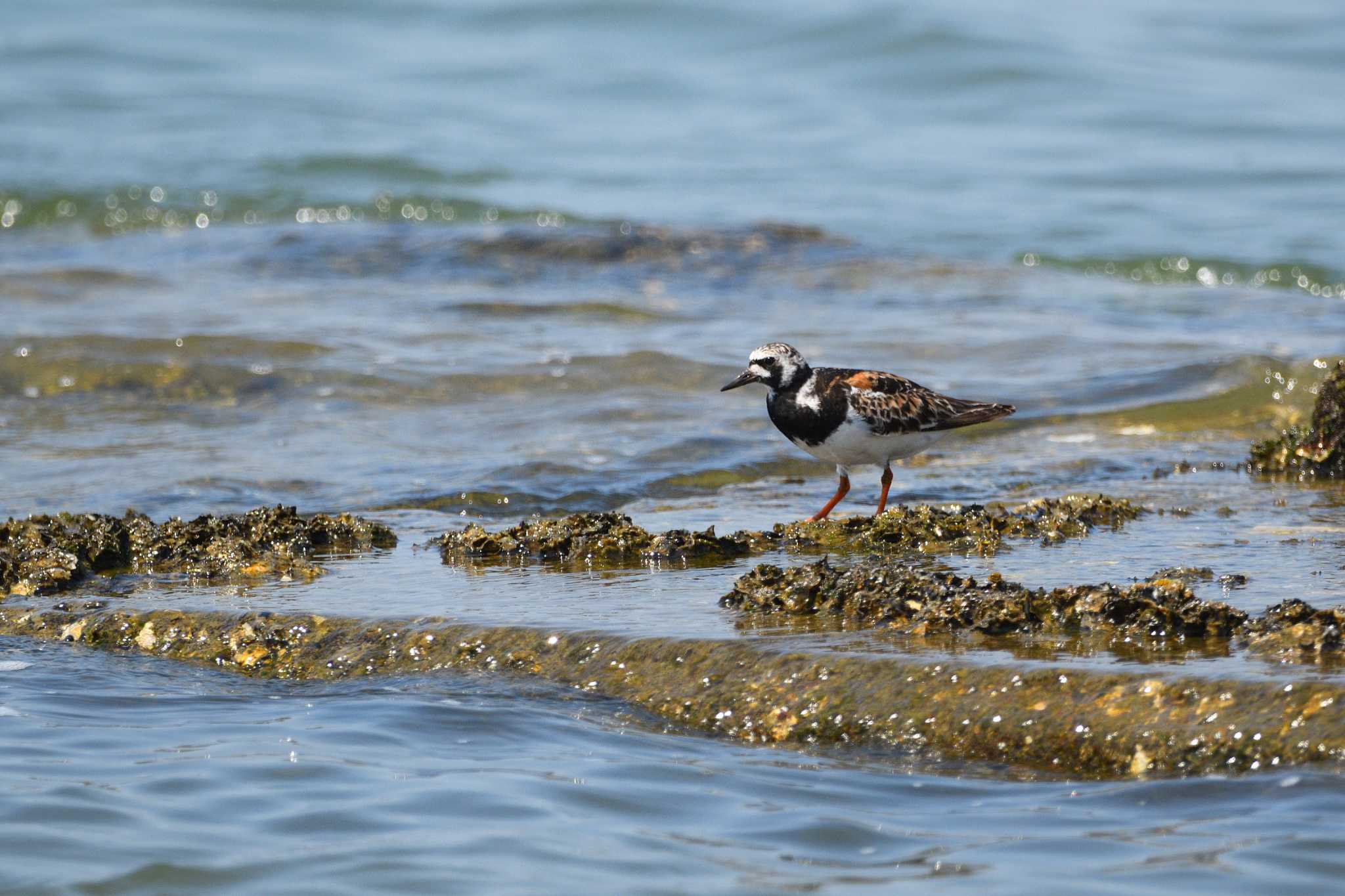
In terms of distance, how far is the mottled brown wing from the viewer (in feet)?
21.3

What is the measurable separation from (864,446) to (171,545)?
9.22ft

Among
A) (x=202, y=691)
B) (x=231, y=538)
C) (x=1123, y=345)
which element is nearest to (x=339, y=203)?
(x=1123, y=345)

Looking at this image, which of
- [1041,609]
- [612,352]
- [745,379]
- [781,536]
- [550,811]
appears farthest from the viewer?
[612,352]

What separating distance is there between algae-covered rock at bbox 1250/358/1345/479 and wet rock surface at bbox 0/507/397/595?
4129 mm

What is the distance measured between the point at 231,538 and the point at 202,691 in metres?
1.39

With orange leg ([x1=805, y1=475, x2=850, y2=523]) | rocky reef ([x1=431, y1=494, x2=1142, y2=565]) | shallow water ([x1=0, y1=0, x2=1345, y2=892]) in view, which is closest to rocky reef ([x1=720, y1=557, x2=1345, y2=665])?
shallow water ([x1=0, y1=0, x2=1345, y2=892])

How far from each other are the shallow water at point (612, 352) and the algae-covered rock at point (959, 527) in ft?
0.48

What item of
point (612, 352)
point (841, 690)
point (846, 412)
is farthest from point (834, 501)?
point (612, 352)

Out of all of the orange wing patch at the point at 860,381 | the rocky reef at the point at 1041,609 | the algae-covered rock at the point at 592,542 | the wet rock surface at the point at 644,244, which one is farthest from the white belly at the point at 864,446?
the wet rock surface at the point at 644,244

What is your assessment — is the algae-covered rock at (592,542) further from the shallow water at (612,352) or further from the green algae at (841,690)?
the green algae at (841,690)

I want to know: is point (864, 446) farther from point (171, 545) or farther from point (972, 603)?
point (171, 545)

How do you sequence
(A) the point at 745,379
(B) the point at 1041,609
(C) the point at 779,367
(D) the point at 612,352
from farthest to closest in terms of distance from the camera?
(D) the point at 612,352
(A) the point at 745,379
(C) the point at 779,367
(B) the point at 1041,609

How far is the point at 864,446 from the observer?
6562 mm

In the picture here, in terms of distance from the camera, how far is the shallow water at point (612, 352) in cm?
355
